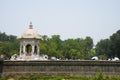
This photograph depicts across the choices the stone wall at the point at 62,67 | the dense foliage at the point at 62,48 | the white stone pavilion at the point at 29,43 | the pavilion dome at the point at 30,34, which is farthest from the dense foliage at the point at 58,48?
the stone wall at the point at 62,67

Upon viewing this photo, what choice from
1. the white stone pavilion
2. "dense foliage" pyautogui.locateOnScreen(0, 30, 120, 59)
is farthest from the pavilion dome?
"dense foliage" pyautogui.locateOnScreen(0, 30, 120, 59)

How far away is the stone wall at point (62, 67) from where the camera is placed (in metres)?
35.6

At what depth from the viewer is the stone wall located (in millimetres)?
35625

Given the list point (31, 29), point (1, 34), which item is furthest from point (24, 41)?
point (1, 34)

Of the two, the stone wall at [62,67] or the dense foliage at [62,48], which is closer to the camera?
the stone wall at [62,67]

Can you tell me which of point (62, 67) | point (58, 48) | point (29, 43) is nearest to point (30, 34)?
point (29, 43)

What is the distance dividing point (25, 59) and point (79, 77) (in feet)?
22.9

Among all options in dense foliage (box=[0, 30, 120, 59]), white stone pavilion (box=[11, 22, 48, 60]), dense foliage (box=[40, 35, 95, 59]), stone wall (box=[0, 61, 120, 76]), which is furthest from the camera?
dense foliage (box=[40, 35, 95, 59])

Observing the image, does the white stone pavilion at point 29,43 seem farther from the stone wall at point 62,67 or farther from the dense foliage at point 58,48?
the dense foliage at point 58,48

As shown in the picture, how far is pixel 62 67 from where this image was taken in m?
35.8

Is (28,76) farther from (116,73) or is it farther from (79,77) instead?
(116,73)

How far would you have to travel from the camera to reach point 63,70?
117 feet

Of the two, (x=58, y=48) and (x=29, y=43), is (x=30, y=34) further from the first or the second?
(x=58, y=48)

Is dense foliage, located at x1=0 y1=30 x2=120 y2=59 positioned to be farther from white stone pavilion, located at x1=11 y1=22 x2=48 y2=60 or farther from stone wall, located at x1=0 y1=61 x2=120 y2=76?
stone wall, located at x1=0 y1=61 x2=120 y2=76
